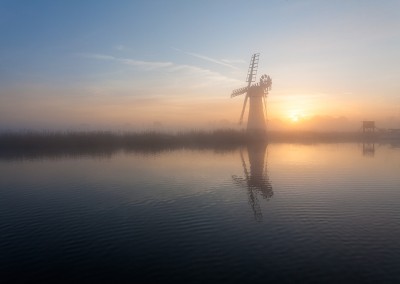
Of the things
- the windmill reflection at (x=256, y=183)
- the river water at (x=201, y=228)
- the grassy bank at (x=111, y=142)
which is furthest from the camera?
the grassy bank at (x=111, y=142)

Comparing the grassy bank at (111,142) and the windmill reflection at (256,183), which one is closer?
the windmill reflection at (256,183)

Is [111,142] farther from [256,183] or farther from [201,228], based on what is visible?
[201,228]

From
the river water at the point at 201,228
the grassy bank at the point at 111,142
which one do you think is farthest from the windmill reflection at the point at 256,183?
the grassy bank at the point at 111,142

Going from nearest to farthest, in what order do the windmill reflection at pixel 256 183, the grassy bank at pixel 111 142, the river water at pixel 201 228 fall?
the river water at pixel 201 228
the windmill reflection at pixel 256 183
the grassy bank at pixel 111 142

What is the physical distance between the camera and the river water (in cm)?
1039

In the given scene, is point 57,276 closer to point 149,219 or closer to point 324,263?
point 149,219

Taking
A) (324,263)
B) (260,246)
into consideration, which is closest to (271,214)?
(260,246)

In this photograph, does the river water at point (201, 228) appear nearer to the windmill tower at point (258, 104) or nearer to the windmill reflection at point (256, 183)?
the windmill reflection at point (256, 183)

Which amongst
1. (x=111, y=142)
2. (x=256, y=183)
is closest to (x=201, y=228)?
(x=256, y=183)

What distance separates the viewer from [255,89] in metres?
64.2

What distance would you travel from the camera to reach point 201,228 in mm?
14398

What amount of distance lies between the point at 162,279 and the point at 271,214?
783cm

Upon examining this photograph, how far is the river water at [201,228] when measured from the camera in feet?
34.1

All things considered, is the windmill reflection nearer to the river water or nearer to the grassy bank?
the river water
